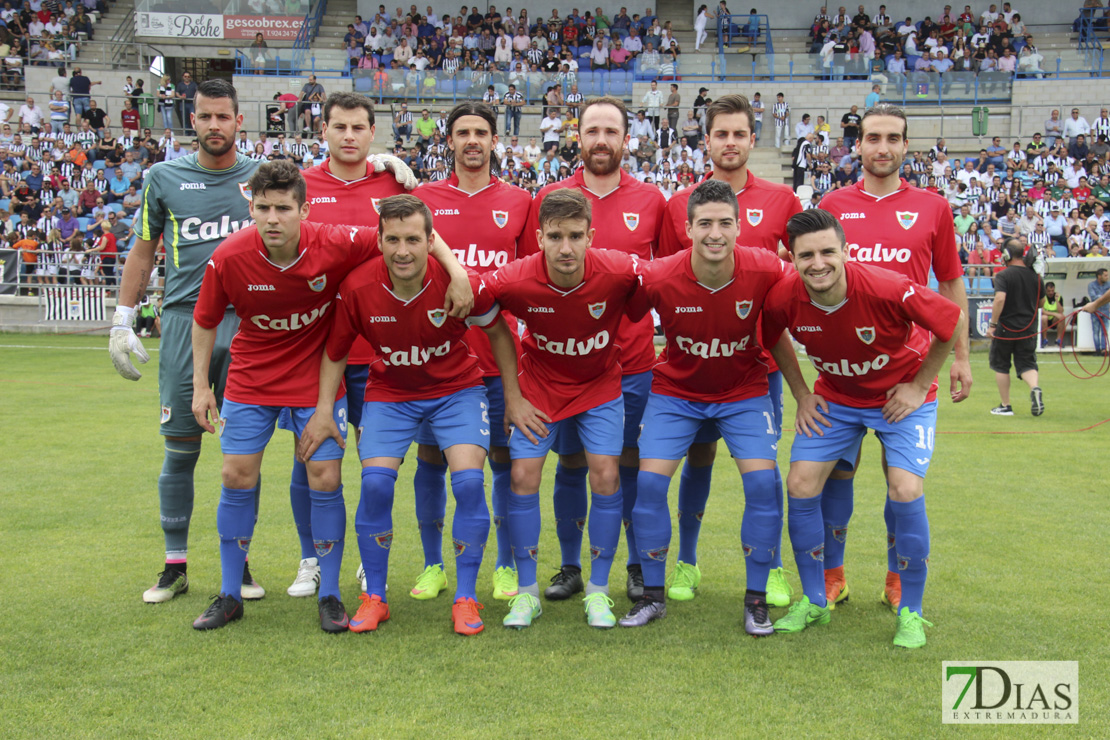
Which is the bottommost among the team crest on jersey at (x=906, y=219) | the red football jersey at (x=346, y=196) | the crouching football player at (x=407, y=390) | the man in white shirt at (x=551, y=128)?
the crouching football player at (x=407, y=390)

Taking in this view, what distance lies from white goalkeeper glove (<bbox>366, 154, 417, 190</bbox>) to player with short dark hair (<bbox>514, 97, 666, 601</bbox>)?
697mm

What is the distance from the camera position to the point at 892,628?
4.39m

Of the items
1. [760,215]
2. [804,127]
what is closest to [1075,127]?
[804,127]

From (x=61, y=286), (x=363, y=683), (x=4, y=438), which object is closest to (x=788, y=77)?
(x=61, y=286)

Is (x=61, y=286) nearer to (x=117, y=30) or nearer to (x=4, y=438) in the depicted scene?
(x=4, y=438)

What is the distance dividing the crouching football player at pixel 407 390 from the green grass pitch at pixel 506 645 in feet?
1.37

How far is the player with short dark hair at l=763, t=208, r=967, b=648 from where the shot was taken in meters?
4.23

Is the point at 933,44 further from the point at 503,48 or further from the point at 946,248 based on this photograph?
the point at 946,248

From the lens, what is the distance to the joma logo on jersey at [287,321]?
4586mm

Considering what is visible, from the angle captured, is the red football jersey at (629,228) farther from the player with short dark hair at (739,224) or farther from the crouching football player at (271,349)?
the crouching football player at (271,349)

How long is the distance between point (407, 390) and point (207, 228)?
154 cm

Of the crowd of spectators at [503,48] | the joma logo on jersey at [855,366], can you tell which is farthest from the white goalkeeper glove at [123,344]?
the crowd of spectators at [503,48]

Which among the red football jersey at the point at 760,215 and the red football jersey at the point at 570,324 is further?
the red football jersey at the point at 760,215

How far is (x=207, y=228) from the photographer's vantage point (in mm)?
5059
